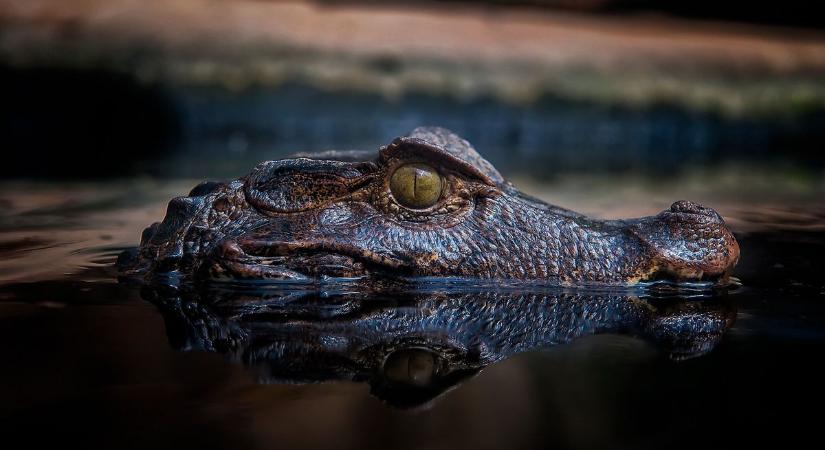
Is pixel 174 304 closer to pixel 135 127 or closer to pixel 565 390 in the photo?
pixel 565 390

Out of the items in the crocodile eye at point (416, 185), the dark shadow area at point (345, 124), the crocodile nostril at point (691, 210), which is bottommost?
the dark shadow area at point (345, 124)

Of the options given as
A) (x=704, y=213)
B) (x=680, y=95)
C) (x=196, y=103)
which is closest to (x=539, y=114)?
(x=680, y=95)

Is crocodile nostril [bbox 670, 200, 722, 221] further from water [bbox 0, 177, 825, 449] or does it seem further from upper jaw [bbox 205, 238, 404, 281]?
upper jaw [bbox 205, 238, 404, 281]

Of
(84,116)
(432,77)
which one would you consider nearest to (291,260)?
(432,77)

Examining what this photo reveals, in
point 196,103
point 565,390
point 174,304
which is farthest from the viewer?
point 196,103

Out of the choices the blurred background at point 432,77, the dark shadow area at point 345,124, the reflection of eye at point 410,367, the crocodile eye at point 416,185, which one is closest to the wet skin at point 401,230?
the crocodile eye at point 416,185

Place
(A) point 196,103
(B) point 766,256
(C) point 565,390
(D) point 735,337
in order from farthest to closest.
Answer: (A) point 196,103 < (B) point 766,256 < (D) point 735,337 < (C) point 565,390

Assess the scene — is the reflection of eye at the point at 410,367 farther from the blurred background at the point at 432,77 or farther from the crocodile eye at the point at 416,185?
the blurred background at the point at 432,77
